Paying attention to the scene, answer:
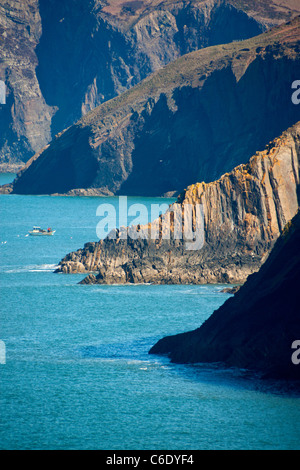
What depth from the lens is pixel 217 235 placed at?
89312mm

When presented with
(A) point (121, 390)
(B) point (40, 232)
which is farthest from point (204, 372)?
(B) point (40, 232)

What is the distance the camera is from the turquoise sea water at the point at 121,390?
43.6m

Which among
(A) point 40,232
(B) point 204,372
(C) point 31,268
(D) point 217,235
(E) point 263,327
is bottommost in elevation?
(B) point 204,372

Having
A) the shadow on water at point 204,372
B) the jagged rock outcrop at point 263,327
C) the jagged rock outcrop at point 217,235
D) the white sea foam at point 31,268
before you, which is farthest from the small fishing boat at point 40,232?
the jagged rock outcrop at point 263,327

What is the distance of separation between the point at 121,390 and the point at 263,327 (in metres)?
7.59

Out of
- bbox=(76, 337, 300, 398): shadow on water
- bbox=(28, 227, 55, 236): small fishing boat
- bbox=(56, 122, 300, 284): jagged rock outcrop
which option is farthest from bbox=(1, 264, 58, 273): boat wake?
bbox=(76, 337, 300, 398): shadow on water

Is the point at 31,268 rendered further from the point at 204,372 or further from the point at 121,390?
the point at 204,372

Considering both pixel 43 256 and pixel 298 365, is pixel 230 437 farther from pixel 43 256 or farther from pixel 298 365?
pixel 43 256

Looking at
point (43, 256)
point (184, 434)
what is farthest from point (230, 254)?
point (184, 434)

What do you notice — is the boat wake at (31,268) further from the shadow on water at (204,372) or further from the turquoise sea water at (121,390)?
the shadow on water at (204,372)

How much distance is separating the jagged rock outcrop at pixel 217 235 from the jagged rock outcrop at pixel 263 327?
32553 millimetres

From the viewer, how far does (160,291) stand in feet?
269

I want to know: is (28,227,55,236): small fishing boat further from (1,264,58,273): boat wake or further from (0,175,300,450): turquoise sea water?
(0,175,300,450): turquoise sea water
